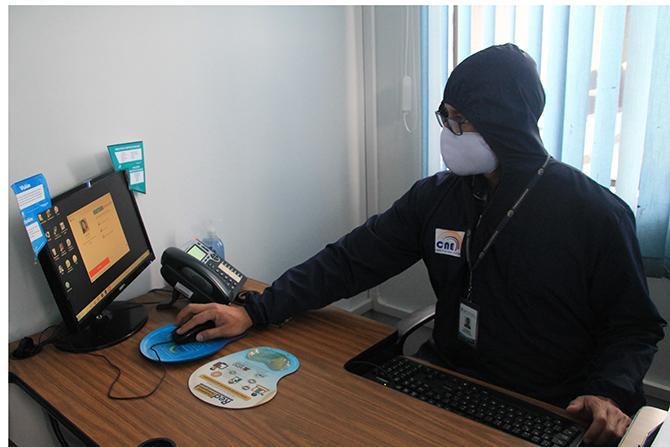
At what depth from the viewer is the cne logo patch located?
4.48 feet

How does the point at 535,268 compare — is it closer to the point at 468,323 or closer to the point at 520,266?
the point at 520,266

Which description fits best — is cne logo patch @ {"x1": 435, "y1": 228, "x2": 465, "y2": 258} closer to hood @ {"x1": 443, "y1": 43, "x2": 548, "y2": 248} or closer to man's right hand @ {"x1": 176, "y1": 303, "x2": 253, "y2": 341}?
hood @ {"x1": 443, "y1": 43, "x2": 548, "y2": 248}

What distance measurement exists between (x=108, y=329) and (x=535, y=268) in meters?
1.11

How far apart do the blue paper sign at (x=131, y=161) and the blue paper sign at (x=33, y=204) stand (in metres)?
0.37

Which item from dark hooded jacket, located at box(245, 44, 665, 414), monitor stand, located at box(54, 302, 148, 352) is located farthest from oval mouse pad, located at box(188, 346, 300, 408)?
monitor stand, located at box(54, 302, 148, 352)

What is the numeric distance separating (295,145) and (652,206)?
53.8 inches

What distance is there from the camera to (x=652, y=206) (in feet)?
5.99

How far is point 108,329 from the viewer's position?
1.37m

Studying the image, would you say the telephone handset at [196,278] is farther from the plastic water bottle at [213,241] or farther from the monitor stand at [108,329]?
the plastic water bottle at [213,241]

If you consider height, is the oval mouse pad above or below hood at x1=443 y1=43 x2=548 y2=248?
below

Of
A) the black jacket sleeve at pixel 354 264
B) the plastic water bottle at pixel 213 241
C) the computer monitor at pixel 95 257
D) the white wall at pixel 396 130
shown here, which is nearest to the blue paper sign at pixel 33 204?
the computer monitor at pixel 95 257

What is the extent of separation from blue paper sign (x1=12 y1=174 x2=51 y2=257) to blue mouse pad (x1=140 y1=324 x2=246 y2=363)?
0.35 meters

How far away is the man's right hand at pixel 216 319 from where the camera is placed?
1.28 metres

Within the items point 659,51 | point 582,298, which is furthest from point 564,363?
point 659,51
